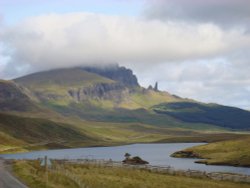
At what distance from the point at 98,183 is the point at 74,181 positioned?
374 cm

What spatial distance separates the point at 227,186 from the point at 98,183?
21069 millimetres

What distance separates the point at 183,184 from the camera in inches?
2874

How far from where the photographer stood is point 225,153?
534 ft

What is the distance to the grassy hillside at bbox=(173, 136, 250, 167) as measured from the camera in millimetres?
141750

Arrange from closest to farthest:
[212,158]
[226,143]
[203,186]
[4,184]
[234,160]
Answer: [4,184] → [203,186] → [234,160] → [212,158] → [226,143]

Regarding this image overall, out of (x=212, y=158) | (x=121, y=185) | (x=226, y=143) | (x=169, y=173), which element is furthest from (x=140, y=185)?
(x=226, y=143)

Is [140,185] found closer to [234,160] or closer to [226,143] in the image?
[234,160]

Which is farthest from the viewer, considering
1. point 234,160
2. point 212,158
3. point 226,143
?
point 226,143

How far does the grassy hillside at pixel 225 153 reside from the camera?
141750mm

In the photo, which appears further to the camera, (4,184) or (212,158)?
(212,158)

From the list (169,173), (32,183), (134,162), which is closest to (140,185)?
(32,183)

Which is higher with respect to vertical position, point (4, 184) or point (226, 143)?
point (226, 143)

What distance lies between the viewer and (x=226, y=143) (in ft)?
597

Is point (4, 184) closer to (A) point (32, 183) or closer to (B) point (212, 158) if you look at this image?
(A) point (32, 183)
